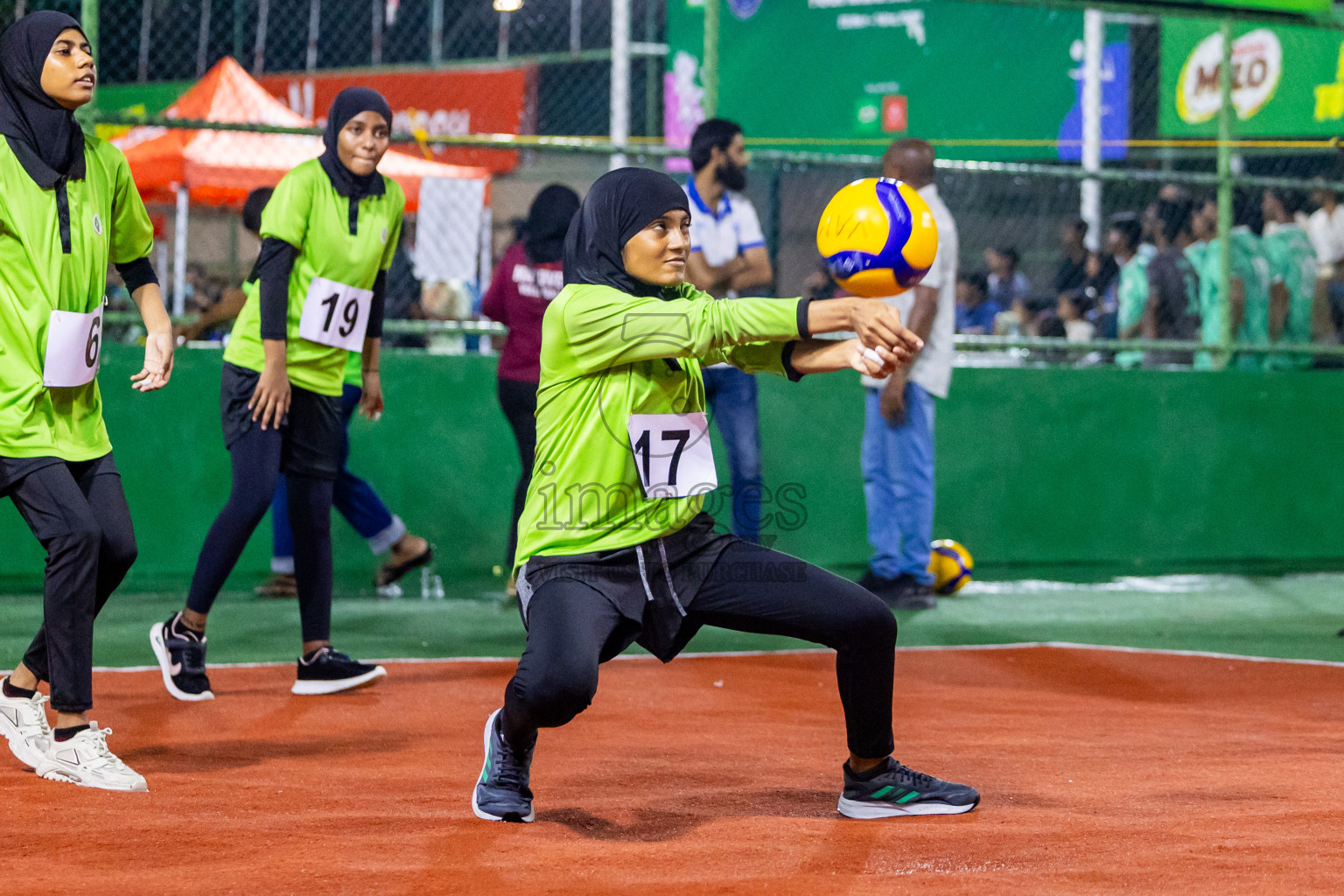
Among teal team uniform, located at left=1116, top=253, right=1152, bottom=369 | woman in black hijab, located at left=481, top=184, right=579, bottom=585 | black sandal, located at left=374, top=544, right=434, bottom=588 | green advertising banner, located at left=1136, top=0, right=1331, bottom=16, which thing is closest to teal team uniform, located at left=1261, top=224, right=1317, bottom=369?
teal team uniform, located at left=1116, top=253, right=1152, bottom=369

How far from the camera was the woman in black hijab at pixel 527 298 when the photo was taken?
8.19m

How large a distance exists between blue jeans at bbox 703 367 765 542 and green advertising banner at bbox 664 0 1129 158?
913cm

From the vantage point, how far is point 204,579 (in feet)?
19.6

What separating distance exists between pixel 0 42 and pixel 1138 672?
5.20m

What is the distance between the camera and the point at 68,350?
15.0 ft

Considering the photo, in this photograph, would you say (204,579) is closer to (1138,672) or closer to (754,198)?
(1138,672)

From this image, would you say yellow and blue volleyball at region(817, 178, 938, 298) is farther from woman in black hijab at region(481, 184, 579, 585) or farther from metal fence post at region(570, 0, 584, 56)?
metal fence post at region(570, 0, 584, 56)

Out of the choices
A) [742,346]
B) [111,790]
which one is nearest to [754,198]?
[742,346]

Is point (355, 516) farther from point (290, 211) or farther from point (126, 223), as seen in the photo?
point (126, 223)

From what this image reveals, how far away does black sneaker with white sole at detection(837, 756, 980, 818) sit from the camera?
167 inches

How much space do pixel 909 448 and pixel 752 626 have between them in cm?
444

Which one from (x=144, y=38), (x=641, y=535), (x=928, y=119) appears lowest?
(x=641, y=535)

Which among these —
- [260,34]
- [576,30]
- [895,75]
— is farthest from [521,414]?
[260,34]

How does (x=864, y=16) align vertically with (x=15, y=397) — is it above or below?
above
